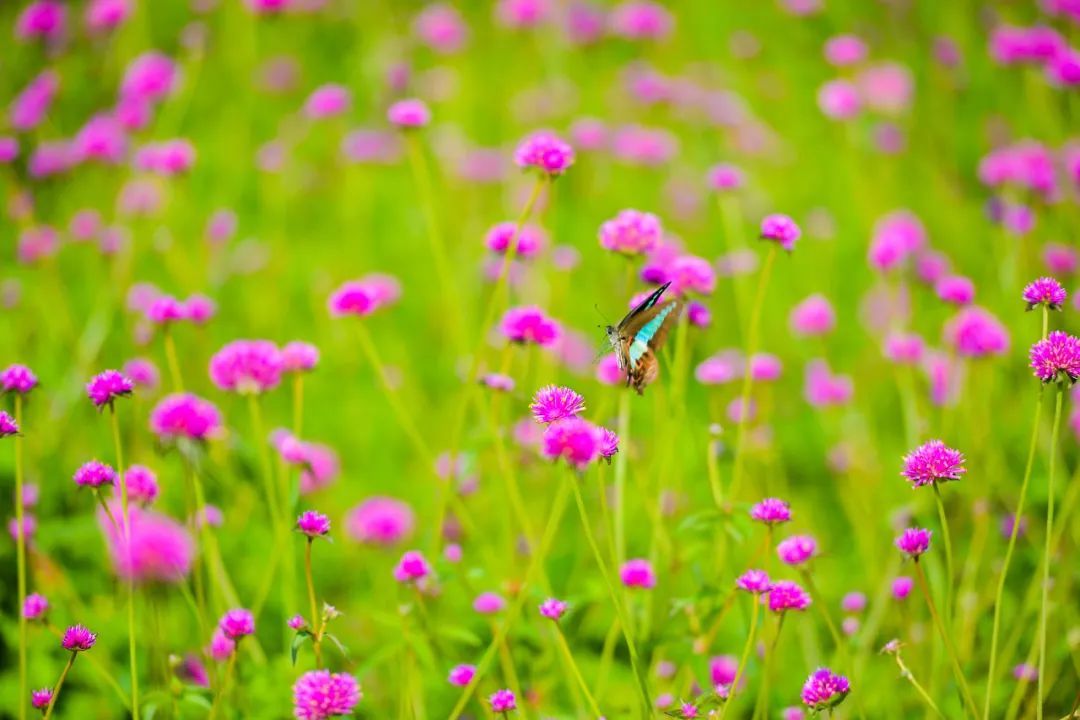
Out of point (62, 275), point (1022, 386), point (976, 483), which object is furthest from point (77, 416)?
point (1022, 386)

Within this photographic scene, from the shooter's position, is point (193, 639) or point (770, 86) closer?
point (193, 639)

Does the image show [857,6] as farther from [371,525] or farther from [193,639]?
[193,639]

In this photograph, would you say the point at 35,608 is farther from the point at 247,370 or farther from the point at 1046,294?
the point at 1046,294

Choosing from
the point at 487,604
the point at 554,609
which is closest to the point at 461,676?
the point at 487,604

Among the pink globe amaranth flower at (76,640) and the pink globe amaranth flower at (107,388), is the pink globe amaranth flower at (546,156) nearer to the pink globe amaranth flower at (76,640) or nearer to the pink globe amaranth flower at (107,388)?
the pink globe amaranth flower at (107,388)

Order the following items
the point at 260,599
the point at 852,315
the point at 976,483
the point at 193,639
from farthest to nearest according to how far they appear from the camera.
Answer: the point at 852,315, the point at 976,483, the point at 193,639, the point at 260,599

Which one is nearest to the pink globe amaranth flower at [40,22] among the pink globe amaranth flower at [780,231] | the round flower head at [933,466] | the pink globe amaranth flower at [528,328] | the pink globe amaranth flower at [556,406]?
the pink globe amaranth flower at [528,328]

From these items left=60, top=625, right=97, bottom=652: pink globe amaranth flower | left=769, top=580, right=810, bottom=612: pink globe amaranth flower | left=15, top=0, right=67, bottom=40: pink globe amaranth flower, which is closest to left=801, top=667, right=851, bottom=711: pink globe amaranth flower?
left=769, top=580, right=810, bottom=612: pink globe amaranth flower

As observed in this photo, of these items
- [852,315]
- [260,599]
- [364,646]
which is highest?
[260,599]
